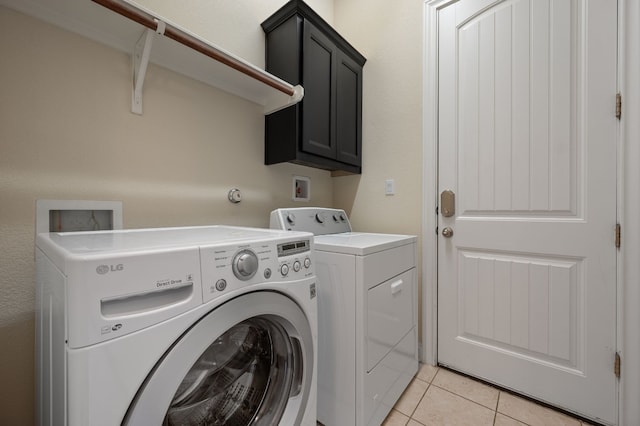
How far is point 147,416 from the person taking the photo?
0.51 meters

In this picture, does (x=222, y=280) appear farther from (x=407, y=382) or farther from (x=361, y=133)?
(x=361, y=133)

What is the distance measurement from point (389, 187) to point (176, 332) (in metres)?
1.57

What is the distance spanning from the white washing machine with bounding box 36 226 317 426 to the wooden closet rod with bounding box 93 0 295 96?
704mm

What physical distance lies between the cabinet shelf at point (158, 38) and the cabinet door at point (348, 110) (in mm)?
475

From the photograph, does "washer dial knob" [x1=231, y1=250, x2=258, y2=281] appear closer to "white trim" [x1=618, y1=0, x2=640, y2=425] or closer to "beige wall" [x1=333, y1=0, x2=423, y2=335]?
"beige wall" [x1=333, y1=0, x2=423, y2=335]

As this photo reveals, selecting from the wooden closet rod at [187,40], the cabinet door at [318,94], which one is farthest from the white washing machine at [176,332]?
the cabinet door at [318,94]

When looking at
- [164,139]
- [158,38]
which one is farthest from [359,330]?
[158,38]

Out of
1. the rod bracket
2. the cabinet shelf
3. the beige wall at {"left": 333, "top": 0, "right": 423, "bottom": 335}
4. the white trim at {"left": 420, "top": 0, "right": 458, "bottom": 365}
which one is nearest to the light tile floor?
the white trim at {"left": 420, "top": 0, "right": 458, "bottom": 365}

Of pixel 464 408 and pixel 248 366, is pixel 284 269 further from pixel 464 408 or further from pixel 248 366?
pixel 464 408

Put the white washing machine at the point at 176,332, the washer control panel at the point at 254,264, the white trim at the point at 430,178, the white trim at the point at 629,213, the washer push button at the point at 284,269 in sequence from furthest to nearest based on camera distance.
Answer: the white trim at the point at 430,178
the white trim at the point at 629,213
the washer push button at the point at 284,269
the washer control panel at the point at 254,264
the white washing machine at the point at 176,332

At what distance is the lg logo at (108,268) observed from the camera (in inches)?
18.0

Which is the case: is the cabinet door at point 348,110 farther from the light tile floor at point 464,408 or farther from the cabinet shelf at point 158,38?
the light tile floor at point 464,408

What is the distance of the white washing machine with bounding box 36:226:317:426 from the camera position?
0.45 metres

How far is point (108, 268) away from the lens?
0.47 meters
